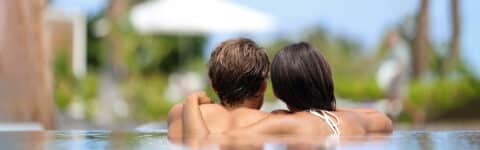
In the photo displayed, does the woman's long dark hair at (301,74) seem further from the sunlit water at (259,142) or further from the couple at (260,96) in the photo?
the sunlit water at (259,142)

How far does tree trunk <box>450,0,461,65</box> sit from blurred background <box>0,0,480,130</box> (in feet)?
0.05

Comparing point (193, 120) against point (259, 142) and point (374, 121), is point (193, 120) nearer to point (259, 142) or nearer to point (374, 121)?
point (259, 142)

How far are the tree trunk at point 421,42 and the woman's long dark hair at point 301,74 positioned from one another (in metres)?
13.6

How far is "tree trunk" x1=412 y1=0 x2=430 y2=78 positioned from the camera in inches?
687

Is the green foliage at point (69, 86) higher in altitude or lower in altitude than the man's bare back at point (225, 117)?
lower

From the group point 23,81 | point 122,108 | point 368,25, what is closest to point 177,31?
point 122,108

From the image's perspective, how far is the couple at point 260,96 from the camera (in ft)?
12.9

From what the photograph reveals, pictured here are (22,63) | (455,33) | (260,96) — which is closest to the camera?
(260,96)

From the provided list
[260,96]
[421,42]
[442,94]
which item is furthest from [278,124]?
[442,94]

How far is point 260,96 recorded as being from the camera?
4133 mm

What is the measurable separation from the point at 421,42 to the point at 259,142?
14.4m

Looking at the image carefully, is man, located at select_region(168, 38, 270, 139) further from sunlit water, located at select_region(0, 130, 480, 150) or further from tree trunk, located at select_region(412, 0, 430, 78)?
tree trunk, located at select_region(412, 0, 430, 78)

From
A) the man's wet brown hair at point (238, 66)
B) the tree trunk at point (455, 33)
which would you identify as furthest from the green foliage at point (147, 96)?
the man's wet brown hair at point (238, 66)

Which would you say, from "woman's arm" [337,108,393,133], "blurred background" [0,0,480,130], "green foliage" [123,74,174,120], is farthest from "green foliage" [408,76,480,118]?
"woman's arm" [337,108,393,133]
